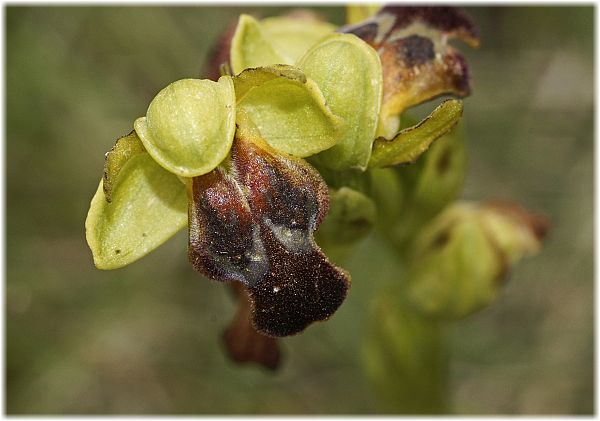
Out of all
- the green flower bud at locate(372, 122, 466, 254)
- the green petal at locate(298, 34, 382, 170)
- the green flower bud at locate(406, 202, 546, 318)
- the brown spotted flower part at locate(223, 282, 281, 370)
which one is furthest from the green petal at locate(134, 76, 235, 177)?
the green flower bud at locate(406, 202, 546, 318)

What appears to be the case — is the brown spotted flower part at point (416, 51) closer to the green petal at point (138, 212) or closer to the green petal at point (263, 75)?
the green petal at point (263, 75)

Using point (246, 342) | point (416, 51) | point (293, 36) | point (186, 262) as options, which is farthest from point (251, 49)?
point (186, 262)

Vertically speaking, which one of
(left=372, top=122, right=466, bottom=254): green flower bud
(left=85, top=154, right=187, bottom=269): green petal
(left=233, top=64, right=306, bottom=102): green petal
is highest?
(left=233, top=64, right=306, bottom=102): green petal

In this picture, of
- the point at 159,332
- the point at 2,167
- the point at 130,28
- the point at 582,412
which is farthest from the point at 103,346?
the point at 582,412

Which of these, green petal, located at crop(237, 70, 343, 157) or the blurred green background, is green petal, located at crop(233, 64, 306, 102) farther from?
the blurred green background

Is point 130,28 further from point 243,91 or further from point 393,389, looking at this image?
point 243,91

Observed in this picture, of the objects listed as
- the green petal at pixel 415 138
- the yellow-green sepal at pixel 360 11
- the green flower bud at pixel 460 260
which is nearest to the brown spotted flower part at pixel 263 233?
the green petal at pixel 415 138

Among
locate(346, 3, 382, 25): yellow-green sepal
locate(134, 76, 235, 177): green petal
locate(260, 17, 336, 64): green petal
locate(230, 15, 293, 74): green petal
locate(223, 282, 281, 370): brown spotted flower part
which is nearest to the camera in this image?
locate(134, 76, 235, 177): green petal

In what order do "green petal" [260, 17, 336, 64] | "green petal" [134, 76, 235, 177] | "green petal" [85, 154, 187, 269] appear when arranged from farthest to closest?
1. "green petal" [260, 17, 336, 64]
2. "green petal" [85, 154, 187, 269]
3. "green petal" [134, 76, 235, 177]

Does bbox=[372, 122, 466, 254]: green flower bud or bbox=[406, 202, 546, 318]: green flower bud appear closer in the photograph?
bbox=[372, 122, 466, 254]: green flower bud
